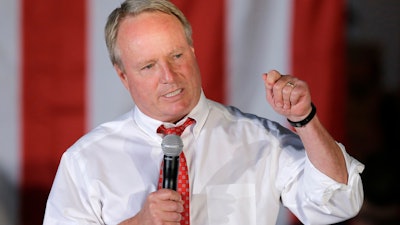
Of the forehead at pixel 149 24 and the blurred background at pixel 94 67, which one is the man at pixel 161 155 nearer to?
the forehead at pixel 149 24

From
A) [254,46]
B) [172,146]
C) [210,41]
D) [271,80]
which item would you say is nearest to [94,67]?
[210,41]

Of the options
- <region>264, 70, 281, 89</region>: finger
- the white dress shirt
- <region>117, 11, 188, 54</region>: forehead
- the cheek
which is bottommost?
the white dress shirt

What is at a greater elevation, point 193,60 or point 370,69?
point 193,60

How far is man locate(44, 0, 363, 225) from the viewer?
1.77 meters

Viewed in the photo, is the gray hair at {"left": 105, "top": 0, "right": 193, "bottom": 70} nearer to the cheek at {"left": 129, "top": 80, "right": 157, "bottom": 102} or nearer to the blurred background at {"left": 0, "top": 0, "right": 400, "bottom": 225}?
the cheek at {"left": 129, "top": 80, "right": 157, "bottom": 102}

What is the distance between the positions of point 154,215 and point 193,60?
15.4 inches

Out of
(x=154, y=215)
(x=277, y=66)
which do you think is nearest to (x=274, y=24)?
(x=277, y=66)

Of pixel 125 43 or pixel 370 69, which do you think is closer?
pixel 125 43

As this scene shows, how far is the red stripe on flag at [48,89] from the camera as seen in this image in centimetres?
241

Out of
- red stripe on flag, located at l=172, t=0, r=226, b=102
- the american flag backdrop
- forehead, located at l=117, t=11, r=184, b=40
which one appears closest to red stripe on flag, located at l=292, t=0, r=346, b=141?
the american flag backdrop

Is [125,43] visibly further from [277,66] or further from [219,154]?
[277,66]

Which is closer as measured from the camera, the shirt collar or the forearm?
the forearm

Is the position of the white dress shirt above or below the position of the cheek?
below

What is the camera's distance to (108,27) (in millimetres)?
1866
